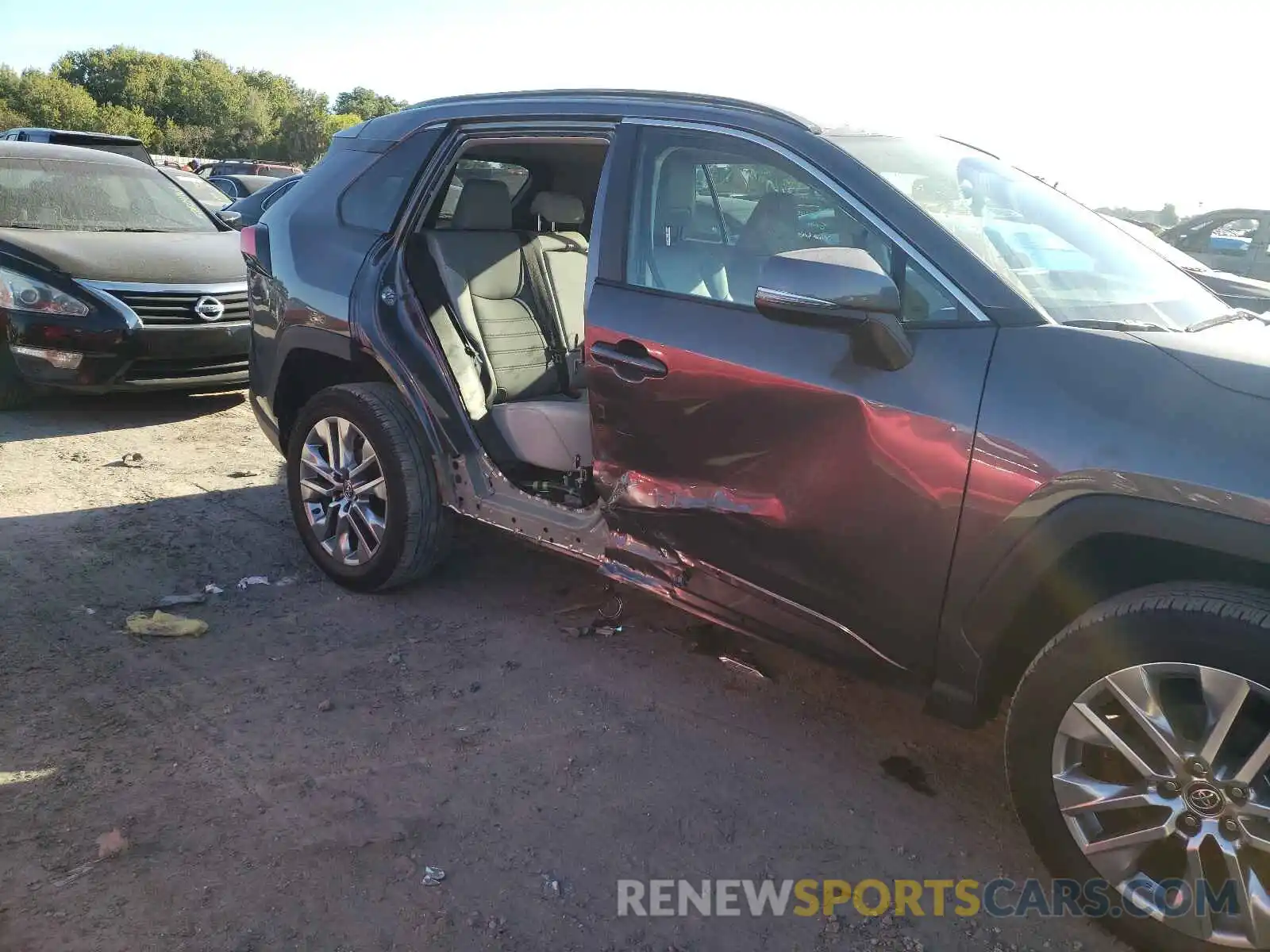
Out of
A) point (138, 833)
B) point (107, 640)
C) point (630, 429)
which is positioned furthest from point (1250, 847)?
point (107, 640)

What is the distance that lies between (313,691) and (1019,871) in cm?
230

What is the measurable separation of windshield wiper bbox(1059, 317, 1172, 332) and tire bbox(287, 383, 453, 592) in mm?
2379

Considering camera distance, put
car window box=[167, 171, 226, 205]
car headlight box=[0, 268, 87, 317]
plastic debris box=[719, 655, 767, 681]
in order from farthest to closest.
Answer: car window box=[167, 171, 226, 205], car headlight box=[0, 268, 87, 317], plastic debris box=[719, 655, 767, 681]

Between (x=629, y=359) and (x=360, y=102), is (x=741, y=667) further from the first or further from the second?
(x=360, y=102)

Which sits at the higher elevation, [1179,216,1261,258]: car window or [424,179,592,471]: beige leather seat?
[1179,216,1261,258]: car window

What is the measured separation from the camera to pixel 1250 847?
6.62 ft

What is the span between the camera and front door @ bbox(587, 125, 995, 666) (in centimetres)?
239

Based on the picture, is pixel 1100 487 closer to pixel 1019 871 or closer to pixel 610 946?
pixel 1019 871

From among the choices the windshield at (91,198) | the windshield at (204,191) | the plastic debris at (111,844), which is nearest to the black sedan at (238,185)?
the windshield at (204,191)

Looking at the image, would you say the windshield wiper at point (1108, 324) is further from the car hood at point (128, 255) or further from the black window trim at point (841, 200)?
the car hood at point (128, 255)

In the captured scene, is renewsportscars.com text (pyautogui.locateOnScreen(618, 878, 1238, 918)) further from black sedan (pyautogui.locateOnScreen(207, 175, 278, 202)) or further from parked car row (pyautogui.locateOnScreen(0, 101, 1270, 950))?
black sedan (pyautogui.locateOnScreen(207, 175, 278, 202))

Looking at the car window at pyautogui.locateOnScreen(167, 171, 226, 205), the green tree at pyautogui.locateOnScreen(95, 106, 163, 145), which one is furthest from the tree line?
the car window at pyautogui.locateOnScreen(167, 171, 226, 205)

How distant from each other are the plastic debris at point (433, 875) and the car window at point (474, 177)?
8.39ft

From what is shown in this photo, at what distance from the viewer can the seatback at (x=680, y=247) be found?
2.89 meters
